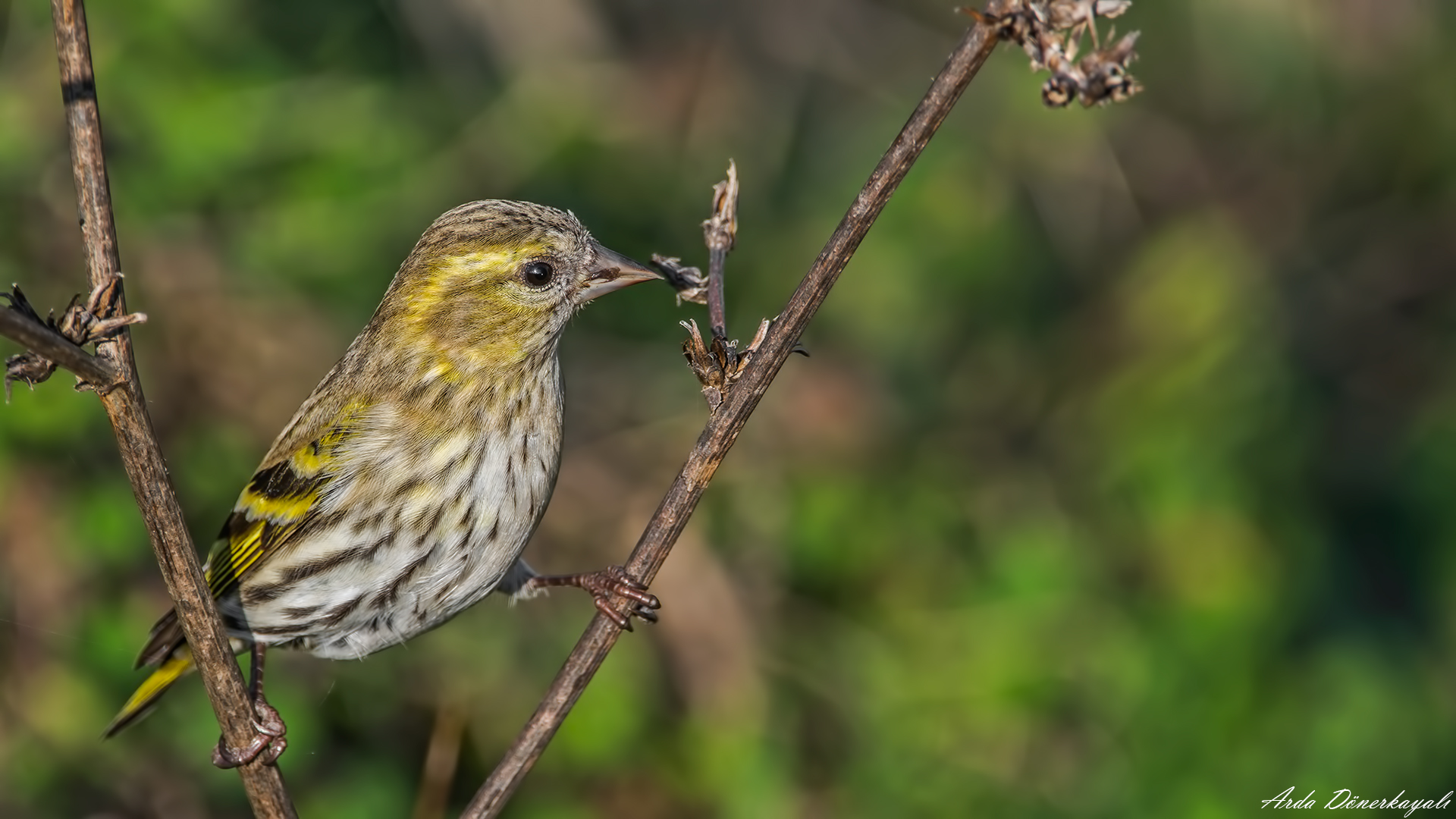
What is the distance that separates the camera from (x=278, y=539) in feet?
14.1

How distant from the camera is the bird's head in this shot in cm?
420

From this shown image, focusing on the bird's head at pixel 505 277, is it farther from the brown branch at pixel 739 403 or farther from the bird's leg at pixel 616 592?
the brown branch at pixel 739 403

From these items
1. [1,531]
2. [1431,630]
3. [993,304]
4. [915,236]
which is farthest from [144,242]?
[1431,630]

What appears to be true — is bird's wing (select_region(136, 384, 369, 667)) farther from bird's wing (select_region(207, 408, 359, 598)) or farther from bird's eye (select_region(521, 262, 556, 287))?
bird's eye (select_region(521, 262, 556, 287))

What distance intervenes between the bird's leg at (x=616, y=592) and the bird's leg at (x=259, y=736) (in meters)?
0.76

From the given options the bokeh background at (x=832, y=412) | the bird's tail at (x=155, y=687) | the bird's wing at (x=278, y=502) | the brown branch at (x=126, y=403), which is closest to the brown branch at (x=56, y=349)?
the brown branch at (x=126, y=403)

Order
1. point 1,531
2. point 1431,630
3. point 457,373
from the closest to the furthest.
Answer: point 457,373
point 1,531
point 1431,630

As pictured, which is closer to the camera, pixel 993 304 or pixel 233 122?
pixel 233 122

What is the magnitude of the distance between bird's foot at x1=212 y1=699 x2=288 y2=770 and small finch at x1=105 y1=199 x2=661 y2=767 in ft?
0.06

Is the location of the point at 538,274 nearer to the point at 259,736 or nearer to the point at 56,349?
the point at 259,736

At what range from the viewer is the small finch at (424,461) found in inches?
158

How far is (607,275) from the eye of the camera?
424cm

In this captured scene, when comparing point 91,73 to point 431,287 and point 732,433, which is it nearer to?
point 732,433

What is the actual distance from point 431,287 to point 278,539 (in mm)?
798
